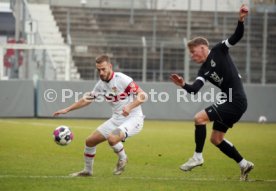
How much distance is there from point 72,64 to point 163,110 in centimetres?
581

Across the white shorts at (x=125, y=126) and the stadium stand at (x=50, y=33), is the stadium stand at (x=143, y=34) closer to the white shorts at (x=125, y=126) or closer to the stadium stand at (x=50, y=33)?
the stadium stand at (x=50, y=33)

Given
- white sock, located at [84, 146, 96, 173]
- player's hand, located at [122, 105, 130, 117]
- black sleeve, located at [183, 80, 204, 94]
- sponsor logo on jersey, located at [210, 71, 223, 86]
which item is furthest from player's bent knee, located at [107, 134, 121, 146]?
sponsor logo on jersey, located at [210, 71, 223, 86]

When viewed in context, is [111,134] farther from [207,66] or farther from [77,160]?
[77,160]

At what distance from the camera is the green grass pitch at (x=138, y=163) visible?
33.6ft

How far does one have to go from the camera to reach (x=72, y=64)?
3378 centimetres

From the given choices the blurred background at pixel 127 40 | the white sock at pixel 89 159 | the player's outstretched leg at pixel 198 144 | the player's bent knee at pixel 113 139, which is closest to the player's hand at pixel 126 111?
the player's bent knee at pixel 113 139

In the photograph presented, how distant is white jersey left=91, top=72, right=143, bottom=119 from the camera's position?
38.3ft

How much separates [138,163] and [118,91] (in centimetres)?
254

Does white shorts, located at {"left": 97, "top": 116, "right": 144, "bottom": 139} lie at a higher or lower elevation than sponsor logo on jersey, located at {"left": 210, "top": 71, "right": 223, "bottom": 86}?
lower

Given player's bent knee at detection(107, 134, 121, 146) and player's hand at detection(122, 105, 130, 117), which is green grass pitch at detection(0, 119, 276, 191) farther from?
player's hand at detection(122, 105, 130, 117)

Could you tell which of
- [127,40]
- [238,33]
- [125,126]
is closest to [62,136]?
[125,126]

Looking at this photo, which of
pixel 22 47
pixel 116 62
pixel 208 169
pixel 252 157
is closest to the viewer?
pixel 208 169

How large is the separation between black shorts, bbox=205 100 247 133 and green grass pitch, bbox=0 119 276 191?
84cm

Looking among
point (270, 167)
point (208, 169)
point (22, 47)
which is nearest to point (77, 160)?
point (208, 169)
